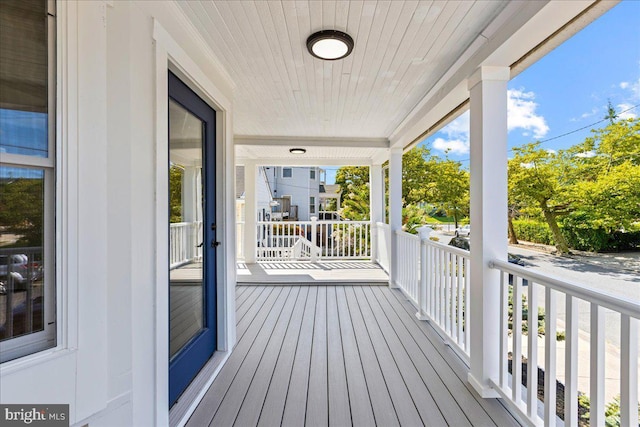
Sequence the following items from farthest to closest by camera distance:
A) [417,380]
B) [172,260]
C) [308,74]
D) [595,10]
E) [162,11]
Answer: [308,74], [417,380], [172,260], [162,11], [595,10]

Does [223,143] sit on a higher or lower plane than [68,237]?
higher

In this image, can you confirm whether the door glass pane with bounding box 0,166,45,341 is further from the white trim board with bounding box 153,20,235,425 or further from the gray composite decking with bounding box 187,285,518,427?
the gray composite decking with bounding box 187,285,518,427

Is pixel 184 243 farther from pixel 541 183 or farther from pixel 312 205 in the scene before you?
pixel 312 205

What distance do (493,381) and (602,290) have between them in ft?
3.42

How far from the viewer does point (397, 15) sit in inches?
69.7

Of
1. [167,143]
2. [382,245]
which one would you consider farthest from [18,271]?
[382,245]

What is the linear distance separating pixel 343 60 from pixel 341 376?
8.15ft

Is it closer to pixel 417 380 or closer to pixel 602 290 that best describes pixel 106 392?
pixel 417 380

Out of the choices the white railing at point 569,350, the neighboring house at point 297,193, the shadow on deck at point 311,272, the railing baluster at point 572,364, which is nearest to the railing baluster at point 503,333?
the white railing at point 569,350

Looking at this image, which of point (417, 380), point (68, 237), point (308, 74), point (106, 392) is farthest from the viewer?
point (308, 74)

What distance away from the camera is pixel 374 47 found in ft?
6.98

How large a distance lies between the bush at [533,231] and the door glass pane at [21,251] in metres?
2.62

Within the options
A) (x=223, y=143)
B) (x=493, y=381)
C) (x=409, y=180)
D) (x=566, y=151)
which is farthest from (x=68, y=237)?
(x=409, y=180)

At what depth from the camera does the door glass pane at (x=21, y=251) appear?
92 cm
